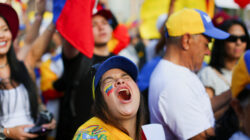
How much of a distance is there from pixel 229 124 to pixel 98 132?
990 millimetres

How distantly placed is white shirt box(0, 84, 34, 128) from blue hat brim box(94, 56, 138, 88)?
1.09 m

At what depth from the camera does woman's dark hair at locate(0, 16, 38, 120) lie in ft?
9.18

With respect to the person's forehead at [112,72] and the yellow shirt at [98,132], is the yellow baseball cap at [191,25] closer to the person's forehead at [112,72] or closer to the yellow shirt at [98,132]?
the person's forehead at [112,72]

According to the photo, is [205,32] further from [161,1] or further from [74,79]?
[161,1]

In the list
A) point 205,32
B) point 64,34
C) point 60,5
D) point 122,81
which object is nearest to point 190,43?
point 205,32

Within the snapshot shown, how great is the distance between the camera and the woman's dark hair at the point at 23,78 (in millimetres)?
2797

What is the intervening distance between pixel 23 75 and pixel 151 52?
110 inches

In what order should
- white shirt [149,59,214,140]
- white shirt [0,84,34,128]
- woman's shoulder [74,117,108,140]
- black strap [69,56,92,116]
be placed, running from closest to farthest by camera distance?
woman's shoulder [74,117,108,140]
white shirt [149,59,214,140]
white shirt [0,84,34,128]
black strap [69,56,92,116]

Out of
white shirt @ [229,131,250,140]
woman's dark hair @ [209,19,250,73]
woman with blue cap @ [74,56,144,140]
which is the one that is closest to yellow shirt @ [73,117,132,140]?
woman with blue cap @ [74,56,144,140]

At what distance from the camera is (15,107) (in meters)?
2.66

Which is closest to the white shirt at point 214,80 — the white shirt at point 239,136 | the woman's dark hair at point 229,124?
the woman's dark hair at point 229,124

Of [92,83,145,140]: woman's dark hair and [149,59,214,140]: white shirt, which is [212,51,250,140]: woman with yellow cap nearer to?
[149,59,214,140]: white shirt

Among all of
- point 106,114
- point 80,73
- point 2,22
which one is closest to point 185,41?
point 106,114

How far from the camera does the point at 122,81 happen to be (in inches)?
76.4
